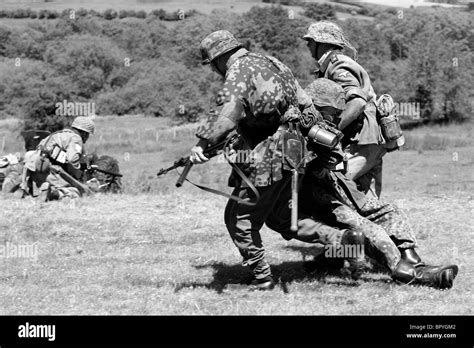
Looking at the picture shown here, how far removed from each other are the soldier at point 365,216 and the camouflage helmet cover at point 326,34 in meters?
0.69

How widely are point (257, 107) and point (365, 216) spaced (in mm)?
1667

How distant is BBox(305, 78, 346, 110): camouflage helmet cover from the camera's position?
6.78m

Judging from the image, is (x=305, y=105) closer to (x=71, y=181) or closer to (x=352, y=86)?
(x=352, y=86)

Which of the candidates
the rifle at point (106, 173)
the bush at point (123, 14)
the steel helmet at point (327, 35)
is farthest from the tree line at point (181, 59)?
the steel helmet at point (327, 35)

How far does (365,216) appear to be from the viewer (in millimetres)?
6980

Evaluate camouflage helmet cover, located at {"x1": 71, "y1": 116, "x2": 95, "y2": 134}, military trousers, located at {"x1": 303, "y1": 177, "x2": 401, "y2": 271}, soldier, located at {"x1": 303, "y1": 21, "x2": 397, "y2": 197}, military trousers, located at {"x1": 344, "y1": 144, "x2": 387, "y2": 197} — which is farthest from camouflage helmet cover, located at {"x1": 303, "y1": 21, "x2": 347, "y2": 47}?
camouflage helmet cover, located at {"x1": 71, "y1": 116, "x2": 95, "y2": 134}

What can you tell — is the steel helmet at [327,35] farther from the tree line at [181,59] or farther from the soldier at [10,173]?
the tree line at [181,59]

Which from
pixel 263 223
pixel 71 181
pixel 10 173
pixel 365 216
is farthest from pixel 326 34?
pixel 10 173

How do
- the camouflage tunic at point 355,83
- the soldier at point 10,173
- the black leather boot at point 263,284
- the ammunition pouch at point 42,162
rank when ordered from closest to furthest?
the black leather boot at point 263,284, the camouflage tunic at point 355,83, the ammunition pouch at point 42,162, the soldier at point 10,173

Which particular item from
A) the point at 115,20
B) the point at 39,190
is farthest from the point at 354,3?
the point at 39,190

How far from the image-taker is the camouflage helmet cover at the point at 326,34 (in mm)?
7391

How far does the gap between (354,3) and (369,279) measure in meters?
97.8

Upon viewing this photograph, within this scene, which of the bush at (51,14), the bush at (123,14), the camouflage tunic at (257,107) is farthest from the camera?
the bush at (123,14)

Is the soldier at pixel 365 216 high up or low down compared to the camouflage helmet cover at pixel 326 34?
down
